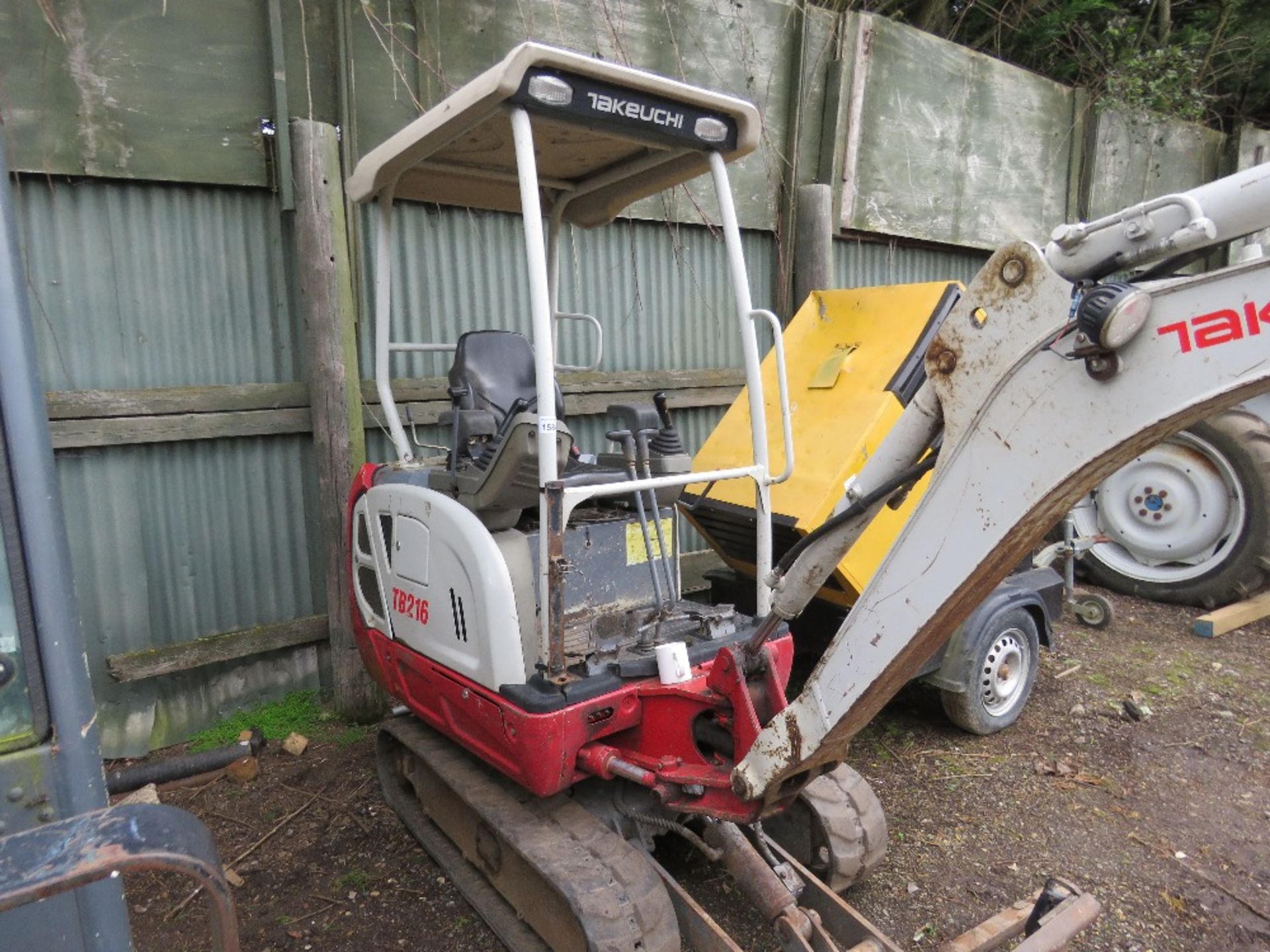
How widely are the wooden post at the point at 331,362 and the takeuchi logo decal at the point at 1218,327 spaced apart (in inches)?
125

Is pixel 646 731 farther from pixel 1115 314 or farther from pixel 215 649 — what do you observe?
pixel 215 649

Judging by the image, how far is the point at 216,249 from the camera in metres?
3.75

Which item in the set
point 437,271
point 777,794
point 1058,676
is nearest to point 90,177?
point 437,271

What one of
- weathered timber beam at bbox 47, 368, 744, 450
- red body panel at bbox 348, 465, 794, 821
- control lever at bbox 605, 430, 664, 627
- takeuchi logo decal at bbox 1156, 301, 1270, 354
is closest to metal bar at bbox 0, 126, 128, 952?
red body panel at bbox 348, 465, 794, 821

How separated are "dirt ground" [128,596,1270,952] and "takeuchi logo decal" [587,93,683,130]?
2.52m

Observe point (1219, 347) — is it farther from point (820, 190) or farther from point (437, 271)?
point (820, 190)

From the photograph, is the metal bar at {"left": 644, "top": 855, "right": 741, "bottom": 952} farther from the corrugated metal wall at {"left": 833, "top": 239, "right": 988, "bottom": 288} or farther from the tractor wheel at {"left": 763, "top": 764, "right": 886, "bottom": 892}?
the corrugated metal wall at {"left": 833, "top": 239, "right": 988, "bottom": 288}

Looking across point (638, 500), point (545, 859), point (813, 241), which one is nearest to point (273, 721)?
point (545, 859)

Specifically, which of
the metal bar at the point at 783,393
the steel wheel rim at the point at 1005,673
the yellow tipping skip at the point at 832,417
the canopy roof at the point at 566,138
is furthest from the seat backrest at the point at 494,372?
the steel wheel rim at the point at 1005,673

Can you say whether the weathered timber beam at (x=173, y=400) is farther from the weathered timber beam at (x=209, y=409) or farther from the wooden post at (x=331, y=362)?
the wooden post at (x=331, y=362)

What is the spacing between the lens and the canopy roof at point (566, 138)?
7.33ft

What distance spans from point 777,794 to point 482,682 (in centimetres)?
93

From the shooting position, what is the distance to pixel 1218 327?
129 cm

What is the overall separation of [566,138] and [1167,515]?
509 centimetres
